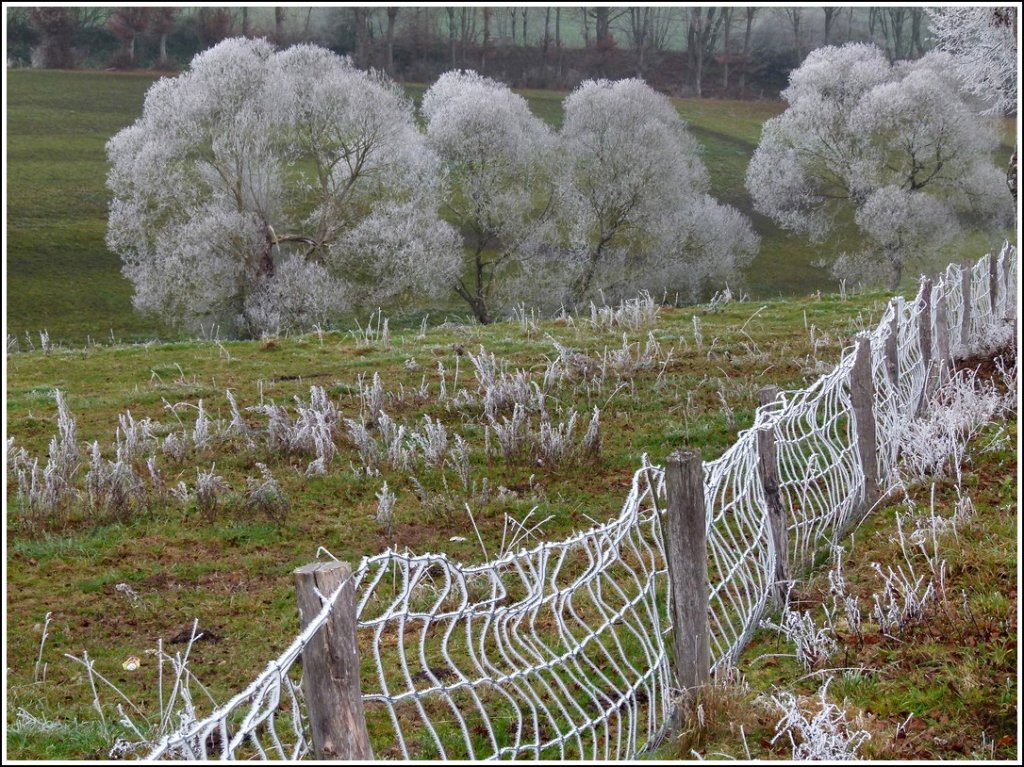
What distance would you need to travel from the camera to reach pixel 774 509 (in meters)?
5.50

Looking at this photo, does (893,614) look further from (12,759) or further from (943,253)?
(943,253)

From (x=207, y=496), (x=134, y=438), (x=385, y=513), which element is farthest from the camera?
(x=134, y=438)

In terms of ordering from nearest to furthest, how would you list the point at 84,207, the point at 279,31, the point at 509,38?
the point at 84,207
the point at 279,31
the point at 509,38

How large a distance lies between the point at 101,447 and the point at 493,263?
23832mm

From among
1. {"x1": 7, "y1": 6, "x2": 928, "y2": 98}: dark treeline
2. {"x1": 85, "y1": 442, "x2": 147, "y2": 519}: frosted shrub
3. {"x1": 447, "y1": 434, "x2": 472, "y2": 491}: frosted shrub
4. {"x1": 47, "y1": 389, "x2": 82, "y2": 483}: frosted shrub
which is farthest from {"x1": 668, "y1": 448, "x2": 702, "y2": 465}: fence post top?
{"x1": 7, "y1": 6, "x2": 928, "y2": 98}: dark treeline

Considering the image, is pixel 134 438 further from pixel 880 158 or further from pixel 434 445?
pixel 880 158

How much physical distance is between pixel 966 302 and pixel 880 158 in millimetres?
27621

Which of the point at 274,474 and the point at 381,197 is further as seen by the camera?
the point at 381,197

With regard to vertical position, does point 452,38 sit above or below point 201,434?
above

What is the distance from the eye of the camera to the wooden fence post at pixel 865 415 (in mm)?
6957

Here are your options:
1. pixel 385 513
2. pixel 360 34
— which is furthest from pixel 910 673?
pixel 360 34

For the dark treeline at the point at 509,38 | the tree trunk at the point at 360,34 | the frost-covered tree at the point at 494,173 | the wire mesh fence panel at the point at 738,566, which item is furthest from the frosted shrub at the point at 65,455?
the tree trunk at the point at 360,34

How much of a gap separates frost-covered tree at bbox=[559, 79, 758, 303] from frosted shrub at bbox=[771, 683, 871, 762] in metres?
28.8

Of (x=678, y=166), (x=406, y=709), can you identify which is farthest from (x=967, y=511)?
(x=678, y=166)
